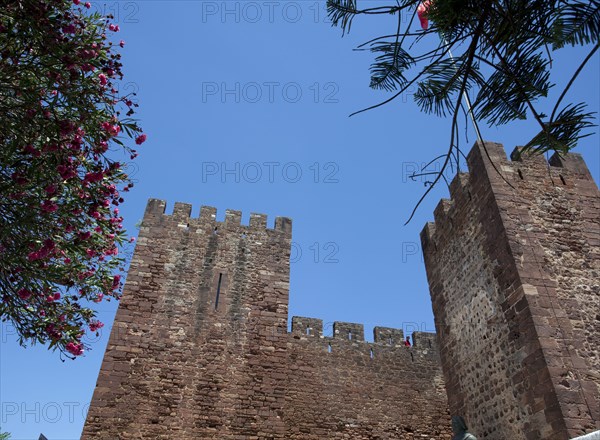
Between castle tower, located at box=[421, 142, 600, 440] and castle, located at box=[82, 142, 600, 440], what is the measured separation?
28 millimetres

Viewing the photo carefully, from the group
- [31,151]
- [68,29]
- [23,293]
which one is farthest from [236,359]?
[68,29]

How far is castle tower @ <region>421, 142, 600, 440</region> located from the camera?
6.34 metres

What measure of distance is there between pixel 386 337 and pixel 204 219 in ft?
23.5

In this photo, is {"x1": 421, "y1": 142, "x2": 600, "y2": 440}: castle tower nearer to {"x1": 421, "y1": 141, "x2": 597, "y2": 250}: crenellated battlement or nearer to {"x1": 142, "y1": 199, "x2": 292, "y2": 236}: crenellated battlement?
{"x1": 421, "y1": 141, "x2": 597, "y2": 250}: crenellated battlement

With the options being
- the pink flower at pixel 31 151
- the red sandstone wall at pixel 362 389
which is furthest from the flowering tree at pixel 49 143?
the red sandstone wall at pixel 362 389

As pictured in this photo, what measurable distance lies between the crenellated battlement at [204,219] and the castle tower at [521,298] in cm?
519

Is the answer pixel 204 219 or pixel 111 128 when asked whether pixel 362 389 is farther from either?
pixel 111 128

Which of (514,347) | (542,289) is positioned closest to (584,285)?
(542,289)

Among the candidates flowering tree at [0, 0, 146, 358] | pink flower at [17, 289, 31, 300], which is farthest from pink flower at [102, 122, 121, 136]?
pink flower at [17, 289, 31, 300]

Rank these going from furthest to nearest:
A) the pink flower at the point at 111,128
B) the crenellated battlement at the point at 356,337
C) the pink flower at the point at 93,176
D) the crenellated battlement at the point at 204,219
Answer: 1. the crenellated battlement at the point at 356,337
2. the crenellated battlement at the point at 204,219
3. the pink flower at the point at 111,128
4. the pink flower at the point at 93,176

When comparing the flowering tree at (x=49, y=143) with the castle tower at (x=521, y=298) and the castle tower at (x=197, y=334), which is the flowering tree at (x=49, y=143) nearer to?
the castle tower at (x=197, y=334)

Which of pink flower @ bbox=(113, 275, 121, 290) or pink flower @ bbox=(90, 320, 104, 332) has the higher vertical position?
pink flower @ bbox=(113, 275, 121, 290)

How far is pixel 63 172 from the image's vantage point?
5168mm

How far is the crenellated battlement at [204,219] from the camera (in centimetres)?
1228
